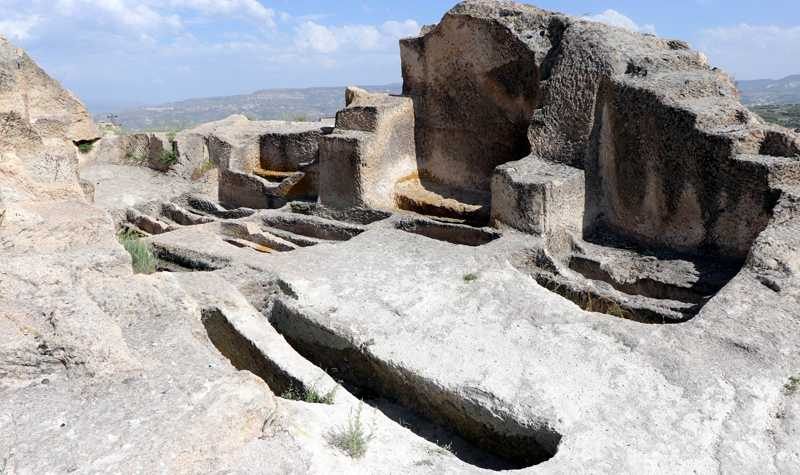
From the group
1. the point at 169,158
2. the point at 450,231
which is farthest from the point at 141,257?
the point at 169,158

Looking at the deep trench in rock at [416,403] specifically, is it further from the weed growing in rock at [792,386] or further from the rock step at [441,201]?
the rock step at [441,201]

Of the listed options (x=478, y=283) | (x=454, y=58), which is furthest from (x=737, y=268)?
(x=454, y=58)

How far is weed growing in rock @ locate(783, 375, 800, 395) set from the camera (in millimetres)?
3717

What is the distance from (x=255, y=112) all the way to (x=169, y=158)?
28.8m

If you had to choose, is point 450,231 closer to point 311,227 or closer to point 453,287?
point 311,227

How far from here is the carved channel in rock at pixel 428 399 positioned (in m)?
3.82

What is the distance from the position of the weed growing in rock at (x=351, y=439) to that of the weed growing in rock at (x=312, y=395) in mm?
462

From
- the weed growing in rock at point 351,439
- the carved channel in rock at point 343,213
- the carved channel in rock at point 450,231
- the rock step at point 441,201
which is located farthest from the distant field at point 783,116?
the weed growing in rock at point 351,439

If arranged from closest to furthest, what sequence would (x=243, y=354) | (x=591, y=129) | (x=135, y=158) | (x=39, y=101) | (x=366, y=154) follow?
(x=243, y=354), (x=591, y=129), (x=39, y=101), (x=366, y=154), (x=135, y=158)

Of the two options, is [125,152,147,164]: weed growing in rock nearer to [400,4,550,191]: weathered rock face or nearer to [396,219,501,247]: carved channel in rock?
[400,4,550,191]: weathered rock face

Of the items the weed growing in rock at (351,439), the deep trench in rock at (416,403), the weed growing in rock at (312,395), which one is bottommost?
the deep trench in rock at (416,403)

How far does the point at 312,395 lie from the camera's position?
398 cm

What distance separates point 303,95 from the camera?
70.4 m

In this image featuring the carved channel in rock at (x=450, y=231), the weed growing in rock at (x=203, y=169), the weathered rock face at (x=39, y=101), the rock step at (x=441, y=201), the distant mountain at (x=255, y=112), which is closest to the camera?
the weathered rock face at (x=39, y=101)
